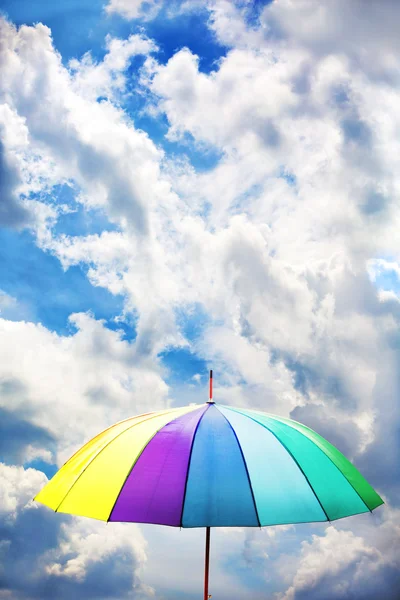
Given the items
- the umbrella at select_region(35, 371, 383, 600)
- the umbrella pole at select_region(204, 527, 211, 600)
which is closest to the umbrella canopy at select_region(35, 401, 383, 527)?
the umbrella at select_region(35, 371, 383, 600)

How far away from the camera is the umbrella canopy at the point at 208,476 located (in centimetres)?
484

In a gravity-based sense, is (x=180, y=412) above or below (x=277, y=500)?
above

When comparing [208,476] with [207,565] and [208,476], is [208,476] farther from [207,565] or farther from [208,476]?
[207,565]

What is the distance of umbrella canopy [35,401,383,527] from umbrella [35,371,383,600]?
10 mm

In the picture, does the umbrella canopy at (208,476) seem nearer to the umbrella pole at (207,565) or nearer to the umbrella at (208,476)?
the umbrella at (208,476)

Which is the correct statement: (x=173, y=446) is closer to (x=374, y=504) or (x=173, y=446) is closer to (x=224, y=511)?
(x=224, y=511)

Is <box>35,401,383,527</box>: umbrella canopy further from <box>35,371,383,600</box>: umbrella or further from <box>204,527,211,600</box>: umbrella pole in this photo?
<box>204,527,211,600</box>: umbrella pole

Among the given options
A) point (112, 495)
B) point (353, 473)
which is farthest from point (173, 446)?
point (353, 473)

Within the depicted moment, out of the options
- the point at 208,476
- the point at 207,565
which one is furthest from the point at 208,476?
the point at 207,565

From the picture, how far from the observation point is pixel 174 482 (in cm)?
498

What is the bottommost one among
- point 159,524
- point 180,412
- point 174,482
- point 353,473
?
point 159,524

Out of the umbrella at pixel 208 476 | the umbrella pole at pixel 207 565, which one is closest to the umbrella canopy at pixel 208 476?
the umbrella at pixel 208 476

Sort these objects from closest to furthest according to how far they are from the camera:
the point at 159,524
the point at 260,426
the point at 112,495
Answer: the point at 159,524 < the point at 112,495 < the point at 260,426

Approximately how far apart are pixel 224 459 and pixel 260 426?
78cm
